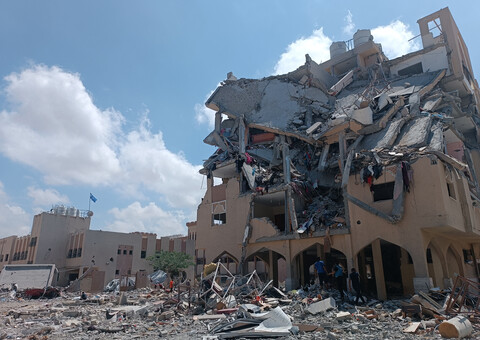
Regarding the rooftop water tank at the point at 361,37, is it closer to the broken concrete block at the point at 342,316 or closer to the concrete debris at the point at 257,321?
the concrete debris at the point at 257,321

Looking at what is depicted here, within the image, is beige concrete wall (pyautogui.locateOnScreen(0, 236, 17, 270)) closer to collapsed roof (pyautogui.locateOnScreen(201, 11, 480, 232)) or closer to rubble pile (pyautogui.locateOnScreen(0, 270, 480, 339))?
collapsed roof (pyautogui.locateOnScreen(201, 11, 480, 232))

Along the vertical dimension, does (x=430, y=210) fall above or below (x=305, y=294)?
above

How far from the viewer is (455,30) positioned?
32688 mm

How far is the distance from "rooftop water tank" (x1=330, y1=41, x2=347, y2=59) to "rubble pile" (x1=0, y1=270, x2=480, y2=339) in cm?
3011

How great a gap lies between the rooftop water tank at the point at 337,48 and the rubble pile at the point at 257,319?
30.1 metres

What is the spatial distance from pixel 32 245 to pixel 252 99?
33.4m

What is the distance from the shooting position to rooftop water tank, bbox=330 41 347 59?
40938 millimetres

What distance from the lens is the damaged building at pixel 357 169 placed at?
Answer: 17.9m

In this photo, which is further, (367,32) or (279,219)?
(367,32)

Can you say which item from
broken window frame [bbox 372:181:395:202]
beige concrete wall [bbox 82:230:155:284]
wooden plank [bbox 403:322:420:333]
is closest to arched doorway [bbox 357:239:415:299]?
broken window frame [bbox 372:181:395:202]

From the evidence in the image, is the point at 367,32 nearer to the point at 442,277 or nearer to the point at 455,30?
the point at 455,30

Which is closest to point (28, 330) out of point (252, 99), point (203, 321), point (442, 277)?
point (203, 321)

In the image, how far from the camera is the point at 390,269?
22.5 meters

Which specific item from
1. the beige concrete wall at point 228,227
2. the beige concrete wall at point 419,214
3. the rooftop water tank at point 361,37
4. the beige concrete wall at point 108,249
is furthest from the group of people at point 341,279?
the beige concrete wall at point 108,249
